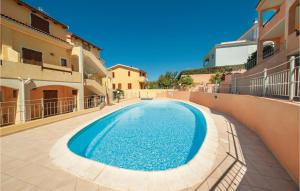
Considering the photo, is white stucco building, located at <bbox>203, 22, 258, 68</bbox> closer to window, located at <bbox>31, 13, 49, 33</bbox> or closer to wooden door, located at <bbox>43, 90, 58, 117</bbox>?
window, located at <bbox>31, 13, 49, 33</bbox>

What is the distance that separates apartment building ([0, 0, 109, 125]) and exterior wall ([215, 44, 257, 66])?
23.8 metres

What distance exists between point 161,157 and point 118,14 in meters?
21.6

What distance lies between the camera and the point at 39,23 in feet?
35.9

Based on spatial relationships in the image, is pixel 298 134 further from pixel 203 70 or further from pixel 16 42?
pixel 203 70

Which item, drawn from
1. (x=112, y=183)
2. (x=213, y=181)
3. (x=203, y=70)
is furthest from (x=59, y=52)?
(x=203, y=70)

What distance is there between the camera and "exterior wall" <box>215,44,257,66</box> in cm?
2591

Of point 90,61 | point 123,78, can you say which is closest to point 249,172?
point 90,61

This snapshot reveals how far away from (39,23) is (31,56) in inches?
117

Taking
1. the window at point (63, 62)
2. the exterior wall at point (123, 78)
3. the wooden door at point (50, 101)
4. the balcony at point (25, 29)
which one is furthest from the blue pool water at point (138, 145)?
the exterior wall at point (123, 78)

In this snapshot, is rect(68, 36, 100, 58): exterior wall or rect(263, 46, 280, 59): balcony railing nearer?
rect(263, 46, 280, 59): balcony railing

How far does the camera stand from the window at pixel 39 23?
1050 cm

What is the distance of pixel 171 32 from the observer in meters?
25.3

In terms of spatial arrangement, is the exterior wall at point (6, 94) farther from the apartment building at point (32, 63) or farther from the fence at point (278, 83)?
the fence at point (278, 83)

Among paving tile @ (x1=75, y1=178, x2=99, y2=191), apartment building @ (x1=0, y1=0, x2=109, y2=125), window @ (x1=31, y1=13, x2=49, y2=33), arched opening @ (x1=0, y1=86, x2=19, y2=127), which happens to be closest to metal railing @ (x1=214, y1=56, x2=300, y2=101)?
paving tile @ (x1=75, y1=178, x2=99, y2=191)
